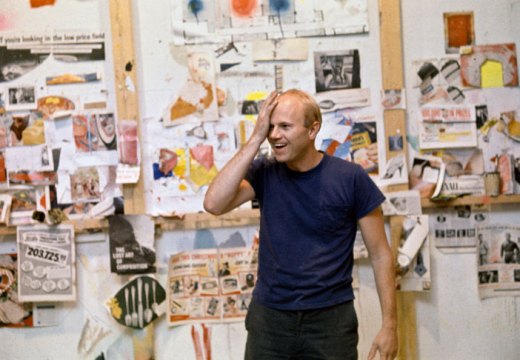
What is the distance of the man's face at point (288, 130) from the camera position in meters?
1.93

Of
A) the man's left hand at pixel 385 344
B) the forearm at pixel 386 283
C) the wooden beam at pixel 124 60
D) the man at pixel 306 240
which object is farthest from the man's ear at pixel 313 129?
the wooden beam at pixel 124 60

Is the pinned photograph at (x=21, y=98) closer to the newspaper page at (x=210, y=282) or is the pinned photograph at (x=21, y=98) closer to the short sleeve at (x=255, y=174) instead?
the newspaper page at (x=210, y=282)

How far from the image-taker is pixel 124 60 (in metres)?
2.62

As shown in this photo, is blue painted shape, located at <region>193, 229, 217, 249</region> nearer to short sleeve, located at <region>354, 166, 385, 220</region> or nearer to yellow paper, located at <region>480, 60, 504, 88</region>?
short sleeve, located at <region>354, 166, 385, 220</region>

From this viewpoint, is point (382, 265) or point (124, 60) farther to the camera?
point (124, 60)

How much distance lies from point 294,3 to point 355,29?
274 millimetres

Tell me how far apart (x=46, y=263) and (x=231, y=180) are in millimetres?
1163

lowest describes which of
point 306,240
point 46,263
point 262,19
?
point 46,263

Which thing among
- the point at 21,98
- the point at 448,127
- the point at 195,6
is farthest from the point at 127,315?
the point at 448,127

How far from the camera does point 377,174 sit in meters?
2.66

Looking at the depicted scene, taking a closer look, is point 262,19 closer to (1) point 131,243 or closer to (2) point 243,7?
(2) point 243,7

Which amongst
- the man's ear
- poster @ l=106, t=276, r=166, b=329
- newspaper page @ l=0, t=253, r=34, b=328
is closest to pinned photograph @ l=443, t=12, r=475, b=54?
the man's ear

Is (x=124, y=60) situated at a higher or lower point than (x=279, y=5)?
lower

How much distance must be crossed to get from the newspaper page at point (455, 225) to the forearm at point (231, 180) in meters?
1.09
